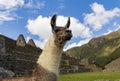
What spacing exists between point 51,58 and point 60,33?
0.75 meters

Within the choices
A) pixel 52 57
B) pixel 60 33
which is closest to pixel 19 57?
pixel 60 33

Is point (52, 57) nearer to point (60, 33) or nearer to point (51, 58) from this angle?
point (51, 58)

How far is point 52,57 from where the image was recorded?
973 centimetres

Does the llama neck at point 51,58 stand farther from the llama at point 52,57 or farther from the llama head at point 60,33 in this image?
the llama head at point 60,33

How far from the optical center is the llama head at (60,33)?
9828 mm

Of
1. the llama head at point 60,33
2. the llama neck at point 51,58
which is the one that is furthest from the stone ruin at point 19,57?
the llama neck at point 51,58

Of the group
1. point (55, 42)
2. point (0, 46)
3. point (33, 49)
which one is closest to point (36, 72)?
point (55, 42)

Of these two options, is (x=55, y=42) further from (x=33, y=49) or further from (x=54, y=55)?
(x=33, y=49)

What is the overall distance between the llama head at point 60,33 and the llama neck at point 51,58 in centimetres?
15

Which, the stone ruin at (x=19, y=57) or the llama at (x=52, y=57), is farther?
the stone ruin at (x=19, y=57)

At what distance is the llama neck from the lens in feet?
31.7

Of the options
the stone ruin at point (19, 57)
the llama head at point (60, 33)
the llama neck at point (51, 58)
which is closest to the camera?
the llama neck at point (51, 58)

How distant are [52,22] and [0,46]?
43.1 m

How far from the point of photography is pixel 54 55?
9773 mm
